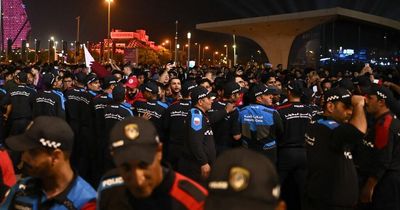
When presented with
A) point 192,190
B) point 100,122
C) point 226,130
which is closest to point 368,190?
point 226,130

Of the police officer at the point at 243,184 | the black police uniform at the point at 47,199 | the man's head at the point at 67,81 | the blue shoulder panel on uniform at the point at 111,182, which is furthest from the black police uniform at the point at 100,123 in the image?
the police officer at the point at 243,184

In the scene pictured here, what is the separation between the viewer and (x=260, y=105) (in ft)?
26.6

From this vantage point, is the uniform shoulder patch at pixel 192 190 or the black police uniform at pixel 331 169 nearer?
the uniform shoulder patch at pixel 192 190

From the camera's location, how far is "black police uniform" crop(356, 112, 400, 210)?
6262mm

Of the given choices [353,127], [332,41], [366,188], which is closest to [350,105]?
[353,127]

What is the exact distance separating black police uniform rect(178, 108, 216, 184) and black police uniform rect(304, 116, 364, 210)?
6.53 ft

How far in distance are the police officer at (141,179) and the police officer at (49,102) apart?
7585 mm

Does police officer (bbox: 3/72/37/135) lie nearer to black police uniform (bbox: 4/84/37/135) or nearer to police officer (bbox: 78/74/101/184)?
black police uniform (bbox: 4/84/37/135)

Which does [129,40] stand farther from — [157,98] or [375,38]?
[157,98]

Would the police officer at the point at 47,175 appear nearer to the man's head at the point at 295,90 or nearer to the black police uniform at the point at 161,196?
the black police uniform at the point at 161,196

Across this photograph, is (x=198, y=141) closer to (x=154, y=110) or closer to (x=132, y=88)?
(x=154, y=110)

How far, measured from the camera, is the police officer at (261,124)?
26.2 feet

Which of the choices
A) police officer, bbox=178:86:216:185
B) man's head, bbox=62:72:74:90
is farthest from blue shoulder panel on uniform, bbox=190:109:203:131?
man's head, bbox=62:72:74:90

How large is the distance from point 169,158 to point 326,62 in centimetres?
3477
